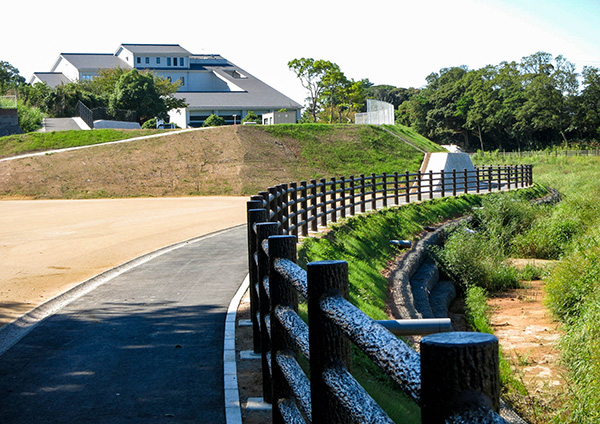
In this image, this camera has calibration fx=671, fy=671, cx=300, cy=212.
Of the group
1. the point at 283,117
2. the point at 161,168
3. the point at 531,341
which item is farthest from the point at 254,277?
the point at 283,117

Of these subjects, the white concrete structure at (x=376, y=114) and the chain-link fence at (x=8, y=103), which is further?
the white concrete structure at (x=376, y=114)

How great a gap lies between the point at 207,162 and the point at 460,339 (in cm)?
4354

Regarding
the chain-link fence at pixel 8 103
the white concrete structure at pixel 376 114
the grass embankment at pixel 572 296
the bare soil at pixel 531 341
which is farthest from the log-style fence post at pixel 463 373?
the white concrete structure at pixel 376 114

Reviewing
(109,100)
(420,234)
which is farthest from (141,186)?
(109,100)

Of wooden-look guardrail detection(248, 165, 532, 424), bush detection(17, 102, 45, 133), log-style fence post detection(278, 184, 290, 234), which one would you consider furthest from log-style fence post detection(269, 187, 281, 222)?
bush detection(17, 102, 45, 133)

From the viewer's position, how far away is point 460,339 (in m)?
1.30

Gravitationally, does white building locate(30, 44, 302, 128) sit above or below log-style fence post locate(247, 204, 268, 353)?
above

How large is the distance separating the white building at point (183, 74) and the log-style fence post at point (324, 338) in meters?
77.6

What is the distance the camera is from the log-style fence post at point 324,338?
251 cm

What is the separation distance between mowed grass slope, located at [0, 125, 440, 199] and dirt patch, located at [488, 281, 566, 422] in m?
23.1

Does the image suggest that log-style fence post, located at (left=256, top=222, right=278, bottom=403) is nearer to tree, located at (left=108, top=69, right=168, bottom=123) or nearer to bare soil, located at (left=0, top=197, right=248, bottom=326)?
bare soil, located at (left=0, top=197, right=248, bottom=326)

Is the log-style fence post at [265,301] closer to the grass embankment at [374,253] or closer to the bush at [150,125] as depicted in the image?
the grass embankment at [374,253]

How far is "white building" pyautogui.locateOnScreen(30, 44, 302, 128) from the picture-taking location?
266ft

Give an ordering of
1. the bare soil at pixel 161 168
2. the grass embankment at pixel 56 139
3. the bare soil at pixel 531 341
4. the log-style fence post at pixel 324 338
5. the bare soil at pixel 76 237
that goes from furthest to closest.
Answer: the grass embankment at pixel 56 139 → the bare soil at pixel 161 168 → the bare soil at pixel 76 237 → the bare soil at pixel 531 341 → the log-style fence post at pixel 324 338
